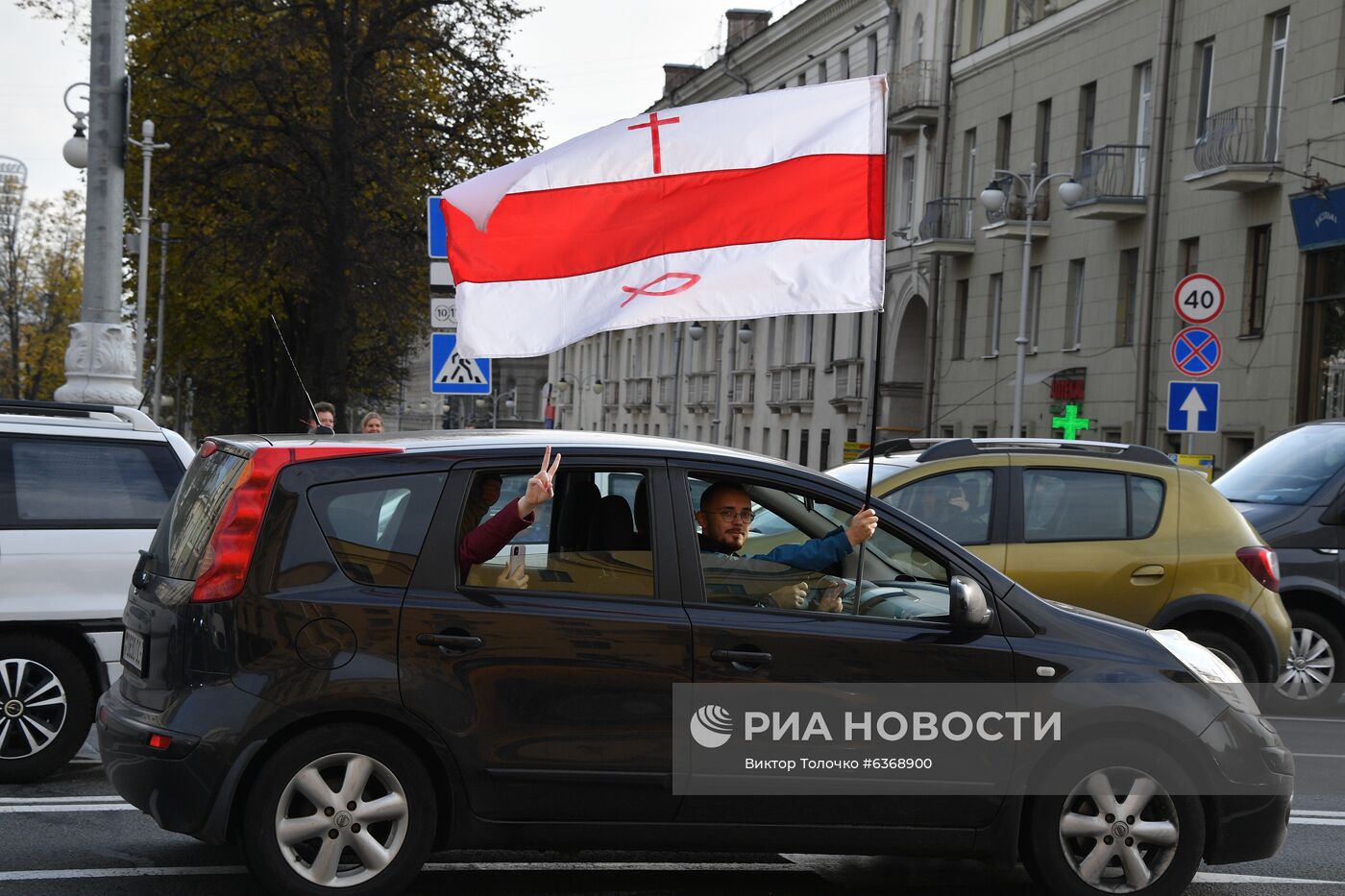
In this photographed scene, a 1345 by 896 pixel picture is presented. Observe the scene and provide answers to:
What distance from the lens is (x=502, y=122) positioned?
3262 centimetres

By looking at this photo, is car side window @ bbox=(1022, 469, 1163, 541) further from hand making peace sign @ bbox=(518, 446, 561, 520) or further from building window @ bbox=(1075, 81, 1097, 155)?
building window @ bbox=(1075, 81, 1097, 155)

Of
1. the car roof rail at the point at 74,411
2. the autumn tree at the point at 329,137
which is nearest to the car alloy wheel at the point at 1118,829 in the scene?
the car roof rail at the point at 74,411

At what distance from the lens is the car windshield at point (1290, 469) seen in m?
13.2

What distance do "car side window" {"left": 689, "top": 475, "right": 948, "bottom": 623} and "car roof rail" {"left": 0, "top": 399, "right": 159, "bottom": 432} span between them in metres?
3.62

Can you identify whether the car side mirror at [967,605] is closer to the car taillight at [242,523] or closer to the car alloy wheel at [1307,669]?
the car taillight at [242,523]

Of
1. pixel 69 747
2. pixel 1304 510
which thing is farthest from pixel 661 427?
pixel 69 747

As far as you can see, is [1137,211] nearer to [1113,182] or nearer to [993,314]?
[1113,182]

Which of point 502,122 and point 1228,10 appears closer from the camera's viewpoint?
point 1228,10

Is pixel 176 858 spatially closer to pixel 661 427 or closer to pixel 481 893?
pixel 481 893

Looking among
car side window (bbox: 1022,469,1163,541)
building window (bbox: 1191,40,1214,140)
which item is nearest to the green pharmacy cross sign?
building window (bbox: 1191,40,1214,140)

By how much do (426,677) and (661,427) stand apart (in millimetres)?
63176

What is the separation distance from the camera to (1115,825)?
248 inches

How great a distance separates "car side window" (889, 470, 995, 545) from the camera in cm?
1076

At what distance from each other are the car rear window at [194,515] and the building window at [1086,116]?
3149 centimetres
